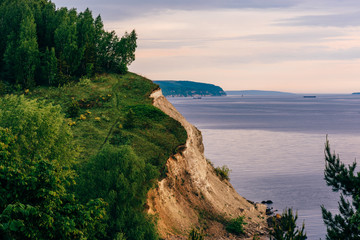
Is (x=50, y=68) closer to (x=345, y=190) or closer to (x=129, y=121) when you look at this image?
(x=129, y=121)

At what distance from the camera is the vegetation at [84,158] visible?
20875 millimetres

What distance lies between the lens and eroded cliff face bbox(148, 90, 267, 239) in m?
50.5

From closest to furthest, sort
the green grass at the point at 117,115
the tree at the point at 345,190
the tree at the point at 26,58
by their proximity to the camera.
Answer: the tree at the point at 345,190 → the green grass at the point at 117,115 → the tree at the point at 26,58

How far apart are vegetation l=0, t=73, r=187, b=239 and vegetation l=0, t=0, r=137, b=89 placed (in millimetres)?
3806

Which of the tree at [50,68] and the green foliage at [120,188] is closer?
the green foliage at [120,188]

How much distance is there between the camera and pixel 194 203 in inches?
2254

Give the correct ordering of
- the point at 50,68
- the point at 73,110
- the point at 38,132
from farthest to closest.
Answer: the point at 50,68
the point at 73,110
the point at 38,132

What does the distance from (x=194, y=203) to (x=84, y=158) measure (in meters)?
17.8

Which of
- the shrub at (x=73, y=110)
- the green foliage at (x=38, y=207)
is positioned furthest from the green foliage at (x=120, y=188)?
the shrub at (x=73, y=110)

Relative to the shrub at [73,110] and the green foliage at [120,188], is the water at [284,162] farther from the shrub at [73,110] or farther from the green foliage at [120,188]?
the shrub at [73,110]

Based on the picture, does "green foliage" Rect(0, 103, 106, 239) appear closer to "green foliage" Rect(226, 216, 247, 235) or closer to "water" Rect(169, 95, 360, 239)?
"green foliage" Rect(226, 216, 247, 235)

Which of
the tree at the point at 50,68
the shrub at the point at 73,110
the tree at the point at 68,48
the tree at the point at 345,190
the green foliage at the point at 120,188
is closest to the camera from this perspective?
the tree at the point at 345,190

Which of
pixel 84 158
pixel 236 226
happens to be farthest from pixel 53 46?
pixel 236 226

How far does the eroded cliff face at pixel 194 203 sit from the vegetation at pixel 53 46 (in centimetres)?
3162
